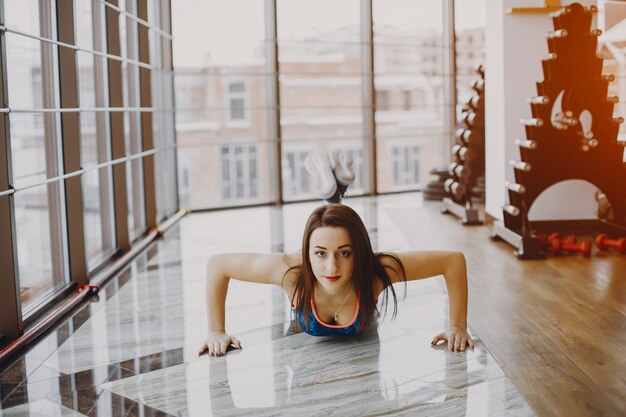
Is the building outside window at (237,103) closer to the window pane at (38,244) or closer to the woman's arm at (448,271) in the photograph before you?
the window pane at (38,244)

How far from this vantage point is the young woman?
2662 mm

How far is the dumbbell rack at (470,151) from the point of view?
19.6 ft

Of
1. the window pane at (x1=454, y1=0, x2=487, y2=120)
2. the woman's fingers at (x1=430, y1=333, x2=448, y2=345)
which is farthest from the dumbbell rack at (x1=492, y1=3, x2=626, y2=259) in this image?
the window pane at (x1=454, y1=0, x2=487, y2=120)

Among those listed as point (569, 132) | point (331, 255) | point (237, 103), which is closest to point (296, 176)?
point (237, 103)

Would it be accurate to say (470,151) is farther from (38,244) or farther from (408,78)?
(38,244)

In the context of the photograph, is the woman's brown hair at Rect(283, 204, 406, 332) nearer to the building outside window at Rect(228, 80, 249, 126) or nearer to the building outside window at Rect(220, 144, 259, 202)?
the building outside window at Rect(228, 80, 249, 126)

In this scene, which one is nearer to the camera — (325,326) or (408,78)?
(325,326)

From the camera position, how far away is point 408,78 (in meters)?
7.86

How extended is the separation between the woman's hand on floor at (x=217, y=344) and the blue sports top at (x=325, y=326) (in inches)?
10.0

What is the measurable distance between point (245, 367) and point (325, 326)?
1.12ft

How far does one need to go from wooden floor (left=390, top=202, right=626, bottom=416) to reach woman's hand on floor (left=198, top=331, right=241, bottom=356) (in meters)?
0.94

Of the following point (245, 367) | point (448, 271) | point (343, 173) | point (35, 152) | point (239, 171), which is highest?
point (35, 152)

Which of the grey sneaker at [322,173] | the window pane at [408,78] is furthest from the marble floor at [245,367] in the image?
the window pane at [408,78]

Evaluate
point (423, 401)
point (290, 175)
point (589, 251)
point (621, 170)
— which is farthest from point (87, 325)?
point (290, 175)
